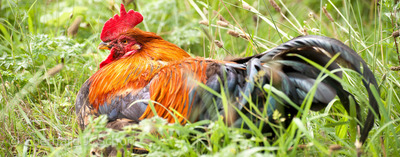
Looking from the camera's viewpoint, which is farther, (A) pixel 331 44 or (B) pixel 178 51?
(B) pixel 178 51

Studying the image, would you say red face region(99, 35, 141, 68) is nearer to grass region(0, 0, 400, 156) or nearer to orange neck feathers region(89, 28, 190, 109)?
orange neck feathers region(89, 28, 190, 109)

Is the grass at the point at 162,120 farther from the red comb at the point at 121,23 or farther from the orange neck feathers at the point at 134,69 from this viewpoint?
the red comb at the point at 121,23

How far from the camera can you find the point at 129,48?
319cm

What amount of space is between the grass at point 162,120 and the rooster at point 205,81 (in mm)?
122

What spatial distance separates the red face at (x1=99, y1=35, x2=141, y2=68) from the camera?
3.17 m

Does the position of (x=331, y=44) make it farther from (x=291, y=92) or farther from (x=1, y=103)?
(x=1, y=103)

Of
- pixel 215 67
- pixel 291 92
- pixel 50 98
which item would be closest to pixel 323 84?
pixel 291 92

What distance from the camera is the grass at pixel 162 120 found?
2.21 meters

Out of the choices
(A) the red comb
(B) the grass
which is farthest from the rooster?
(B) the grass

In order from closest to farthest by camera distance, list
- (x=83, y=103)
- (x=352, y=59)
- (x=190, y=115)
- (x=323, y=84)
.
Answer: (x=352, y=59), (x=323, y=84), (x=190, y=115), (x=83, y=103)

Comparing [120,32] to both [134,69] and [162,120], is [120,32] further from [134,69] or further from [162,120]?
[162,120]

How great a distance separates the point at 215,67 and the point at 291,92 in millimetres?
603

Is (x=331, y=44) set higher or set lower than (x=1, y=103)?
higher

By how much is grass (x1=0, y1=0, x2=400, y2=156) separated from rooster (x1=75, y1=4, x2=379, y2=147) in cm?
12
